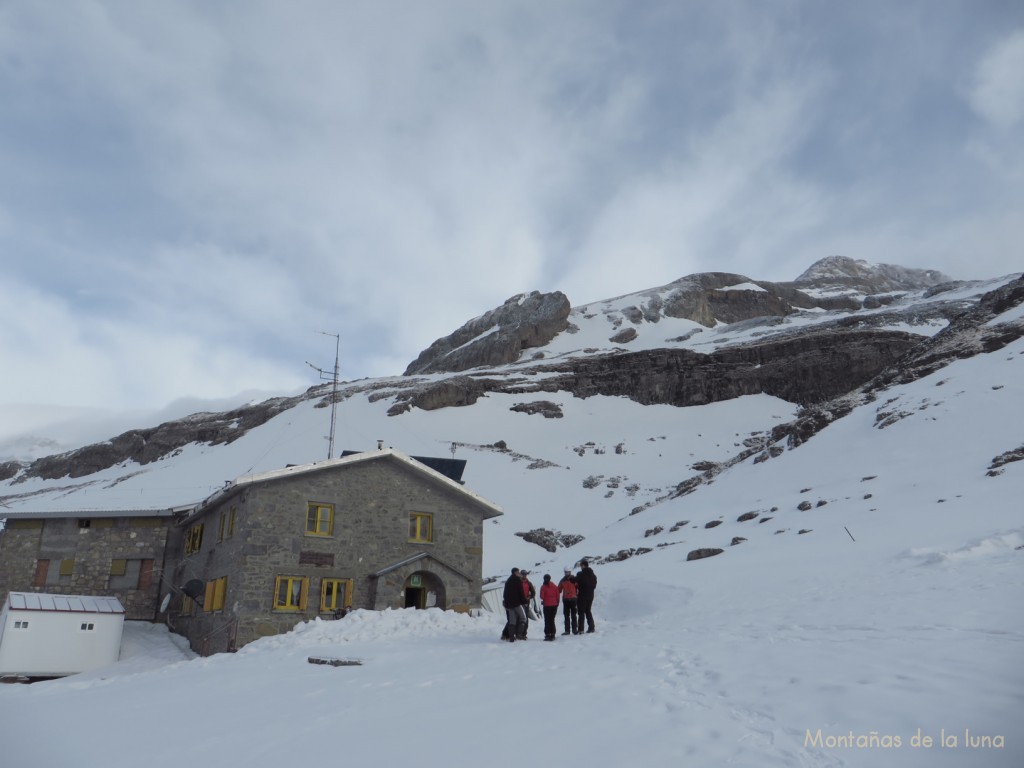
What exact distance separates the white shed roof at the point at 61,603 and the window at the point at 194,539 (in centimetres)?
339

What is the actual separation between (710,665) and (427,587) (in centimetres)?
1513

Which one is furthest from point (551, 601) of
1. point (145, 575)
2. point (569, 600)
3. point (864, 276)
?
point (864, 276)

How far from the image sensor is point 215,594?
22297mm

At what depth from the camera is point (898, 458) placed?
103ft

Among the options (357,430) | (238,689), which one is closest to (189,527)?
(238,689)

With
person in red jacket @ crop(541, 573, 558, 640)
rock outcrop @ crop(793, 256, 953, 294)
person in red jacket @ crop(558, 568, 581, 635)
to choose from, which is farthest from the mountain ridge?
rock outcrop @ crop(793, 256, 953, 294)

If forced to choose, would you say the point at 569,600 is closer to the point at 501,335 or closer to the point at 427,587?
the point at 427,587

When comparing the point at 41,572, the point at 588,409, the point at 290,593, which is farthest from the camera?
the point at 588,409

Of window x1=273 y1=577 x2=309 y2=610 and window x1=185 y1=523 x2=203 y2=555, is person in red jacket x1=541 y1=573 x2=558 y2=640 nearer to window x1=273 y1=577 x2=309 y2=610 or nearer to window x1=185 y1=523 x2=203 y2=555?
window x1=273 y1=577 x2=309 y2=610

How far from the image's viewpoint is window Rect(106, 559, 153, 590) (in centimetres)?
2788

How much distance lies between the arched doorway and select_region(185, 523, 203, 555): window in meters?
8.20

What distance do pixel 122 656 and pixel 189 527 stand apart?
5735mm

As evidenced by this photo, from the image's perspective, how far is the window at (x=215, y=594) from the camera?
21672 mm

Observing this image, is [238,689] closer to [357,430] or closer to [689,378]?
[357,430]
